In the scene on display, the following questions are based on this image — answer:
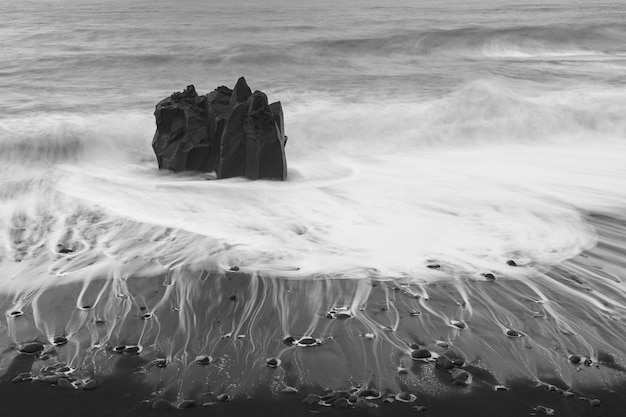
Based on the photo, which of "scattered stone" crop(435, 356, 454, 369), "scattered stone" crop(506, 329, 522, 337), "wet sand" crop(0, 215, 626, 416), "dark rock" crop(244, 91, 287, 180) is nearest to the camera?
"wet sand" crop(0, 215, 626, 416)

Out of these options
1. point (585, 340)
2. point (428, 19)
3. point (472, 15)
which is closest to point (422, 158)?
point (585, 340)

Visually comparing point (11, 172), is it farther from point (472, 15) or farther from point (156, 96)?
point (472, 15)

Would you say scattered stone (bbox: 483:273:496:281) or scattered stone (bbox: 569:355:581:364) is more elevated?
scattered stone (bbox: 483:273:496:281)

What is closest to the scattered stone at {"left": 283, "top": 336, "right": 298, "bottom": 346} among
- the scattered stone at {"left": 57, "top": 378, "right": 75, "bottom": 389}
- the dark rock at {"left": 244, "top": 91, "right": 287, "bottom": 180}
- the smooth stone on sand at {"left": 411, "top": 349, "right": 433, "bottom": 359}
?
the smooth stone on sand at {"left": 411, "top": 349, "right": 433, "bottom": 359}

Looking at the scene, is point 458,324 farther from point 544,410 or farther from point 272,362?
point 272,362

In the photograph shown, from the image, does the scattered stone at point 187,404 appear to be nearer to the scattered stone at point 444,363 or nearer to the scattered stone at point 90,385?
the scattered stone at point 90,385

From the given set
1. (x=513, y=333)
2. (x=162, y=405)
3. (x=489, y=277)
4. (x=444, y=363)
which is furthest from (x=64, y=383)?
(x=489, y=277)

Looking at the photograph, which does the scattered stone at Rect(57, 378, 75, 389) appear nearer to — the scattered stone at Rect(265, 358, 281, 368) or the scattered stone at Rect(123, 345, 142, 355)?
the scattered stone at Rect(123, 345, 142, 355)
